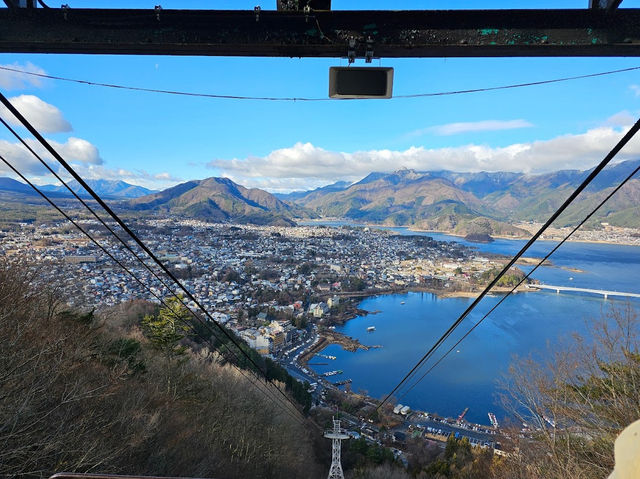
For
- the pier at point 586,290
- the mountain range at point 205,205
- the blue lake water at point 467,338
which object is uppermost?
the mountain range at point 205,205

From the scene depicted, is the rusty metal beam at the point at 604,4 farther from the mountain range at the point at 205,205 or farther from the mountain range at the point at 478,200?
the mountain range at the point at 478,200

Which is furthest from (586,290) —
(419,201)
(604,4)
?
(419,201)

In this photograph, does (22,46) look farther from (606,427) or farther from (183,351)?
(183,351)

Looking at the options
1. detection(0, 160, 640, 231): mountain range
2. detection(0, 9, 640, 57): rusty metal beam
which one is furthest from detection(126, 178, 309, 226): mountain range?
detection(0, 9, 640, 57): rusty metal beam

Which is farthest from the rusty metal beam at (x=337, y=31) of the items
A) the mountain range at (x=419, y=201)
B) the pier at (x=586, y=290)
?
the mountain range at (x=419, y=201)

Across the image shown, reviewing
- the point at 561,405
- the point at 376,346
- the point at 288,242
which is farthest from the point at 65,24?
the point at 288,242

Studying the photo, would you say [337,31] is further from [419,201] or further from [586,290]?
[419,201]
